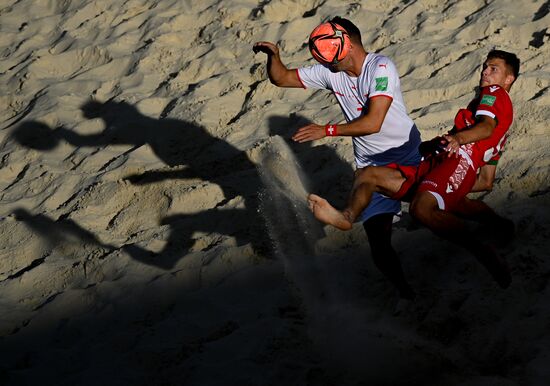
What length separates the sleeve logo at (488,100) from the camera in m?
4.68

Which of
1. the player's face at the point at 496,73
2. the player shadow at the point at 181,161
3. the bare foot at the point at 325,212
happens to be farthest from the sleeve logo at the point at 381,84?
the player shadow at the point at 181,161

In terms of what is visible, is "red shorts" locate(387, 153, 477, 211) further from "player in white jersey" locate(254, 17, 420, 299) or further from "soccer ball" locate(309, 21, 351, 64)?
"soccer ball" locate(309, 21, 351, 64)

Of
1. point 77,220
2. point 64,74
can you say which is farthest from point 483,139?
point 64,74

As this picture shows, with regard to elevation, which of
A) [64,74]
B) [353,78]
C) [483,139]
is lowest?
[483,139]

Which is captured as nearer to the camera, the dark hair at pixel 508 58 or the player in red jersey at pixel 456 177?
the player in red jersey at pixel 456 177

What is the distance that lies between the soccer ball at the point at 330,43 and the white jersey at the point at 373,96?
176 millimetres

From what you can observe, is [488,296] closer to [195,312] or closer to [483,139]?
[483,139]

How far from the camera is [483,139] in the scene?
15.1 ft

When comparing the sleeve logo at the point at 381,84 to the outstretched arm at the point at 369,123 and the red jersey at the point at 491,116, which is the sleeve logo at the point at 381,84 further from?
the red jersey at the point at 491,116

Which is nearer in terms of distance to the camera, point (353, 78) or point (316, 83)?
point (353, 78)

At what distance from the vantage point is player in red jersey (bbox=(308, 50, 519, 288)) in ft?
14.3

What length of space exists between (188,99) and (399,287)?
135 inches

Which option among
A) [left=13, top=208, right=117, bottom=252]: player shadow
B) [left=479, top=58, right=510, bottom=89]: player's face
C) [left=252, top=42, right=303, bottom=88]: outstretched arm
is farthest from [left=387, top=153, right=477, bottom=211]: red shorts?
[left=13, top=208, right=117, bottom=252]: player shadow

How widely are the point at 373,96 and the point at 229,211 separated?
5.56ft
